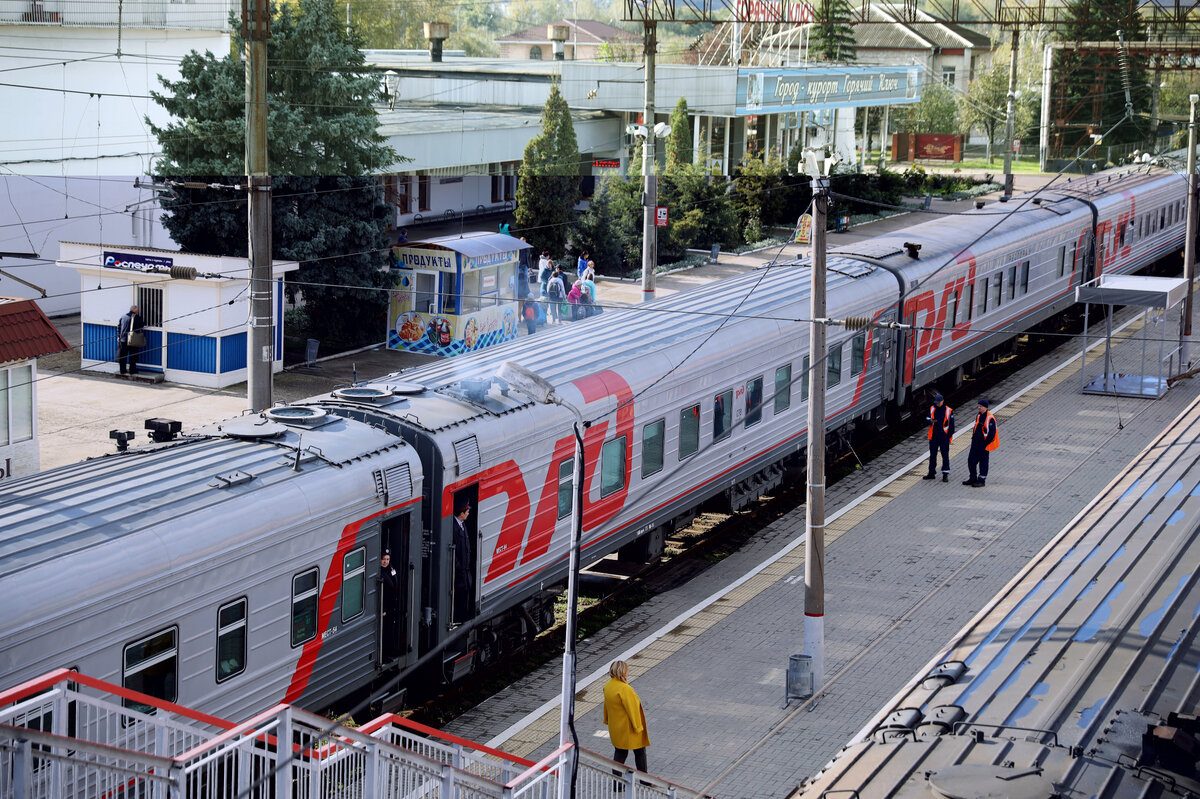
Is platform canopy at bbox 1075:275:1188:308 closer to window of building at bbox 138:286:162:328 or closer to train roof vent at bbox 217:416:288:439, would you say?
train roof vent at bbox 217:416:288:439

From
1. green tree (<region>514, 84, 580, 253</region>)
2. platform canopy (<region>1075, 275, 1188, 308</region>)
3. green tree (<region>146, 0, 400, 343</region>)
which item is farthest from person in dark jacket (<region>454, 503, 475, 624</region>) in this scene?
green tree (<region>514, 84, 580, 253</region>)

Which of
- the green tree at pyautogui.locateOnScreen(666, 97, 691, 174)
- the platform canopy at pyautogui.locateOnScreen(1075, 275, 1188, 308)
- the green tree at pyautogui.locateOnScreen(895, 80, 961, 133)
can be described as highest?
the green tree at pyautogui.locateOnScreen(895, 80, 961, 133)

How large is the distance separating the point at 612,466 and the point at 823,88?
41938 millimetres

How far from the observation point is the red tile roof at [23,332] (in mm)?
19188

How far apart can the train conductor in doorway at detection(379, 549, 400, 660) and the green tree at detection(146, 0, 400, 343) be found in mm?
18213

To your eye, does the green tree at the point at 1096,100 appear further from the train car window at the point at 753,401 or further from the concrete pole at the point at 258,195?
the concrete pole at the point at 258,195

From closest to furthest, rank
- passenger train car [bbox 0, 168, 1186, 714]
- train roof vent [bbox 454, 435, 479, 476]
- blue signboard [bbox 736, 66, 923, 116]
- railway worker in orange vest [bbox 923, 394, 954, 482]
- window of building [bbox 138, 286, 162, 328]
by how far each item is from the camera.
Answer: passenger train car [bbox 0, 168, 1186, 714], train roof vent [bbox 454, 435, 479, 476], railway worker in orange vest [bbox 923, 394, 954, 482], window of building [bbox 138, 286, 162, 328], blue signboard [bbox 736, 66, 923, 116]

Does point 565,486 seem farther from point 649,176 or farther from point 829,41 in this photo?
point 829,41

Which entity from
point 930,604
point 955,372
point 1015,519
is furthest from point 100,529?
point 955,372

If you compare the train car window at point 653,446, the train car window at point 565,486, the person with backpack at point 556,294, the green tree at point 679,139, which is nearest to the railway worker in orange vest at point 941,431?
the train car window at point 653,446

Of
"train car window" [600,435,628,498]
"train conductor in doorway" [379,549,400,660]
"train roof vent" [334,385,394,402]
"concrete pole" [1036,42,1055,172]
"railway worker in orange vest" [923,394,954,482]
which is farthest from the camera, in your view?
"concrete pole" [1036,42,1055,172]

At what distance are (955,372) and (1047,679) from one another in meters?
20.1

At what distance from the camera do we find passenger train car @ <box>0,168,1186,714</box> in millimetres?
9992

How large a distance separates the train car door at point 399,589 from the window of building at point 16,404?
952cm
